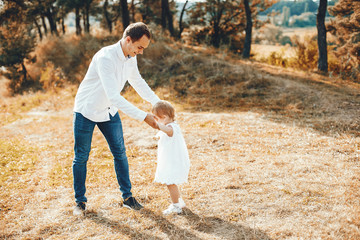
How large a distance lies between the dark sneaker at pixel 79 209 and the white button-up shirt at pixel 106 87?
111cm

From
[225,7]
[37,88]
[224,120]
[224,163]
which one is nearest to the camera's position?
[224,163]

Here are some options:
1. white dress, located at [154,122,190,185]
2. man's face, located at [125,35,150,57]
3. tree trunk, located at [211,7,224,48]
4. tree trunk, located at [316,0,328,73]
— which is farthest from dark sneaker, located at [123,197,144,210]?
tree trunk, located at [211,7,224,48]

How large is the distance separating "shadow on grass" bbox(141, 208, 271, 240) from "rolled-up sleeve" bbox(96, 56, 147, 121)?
4.24 feet

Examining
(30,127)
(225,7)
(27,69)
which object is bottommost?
(30,127)

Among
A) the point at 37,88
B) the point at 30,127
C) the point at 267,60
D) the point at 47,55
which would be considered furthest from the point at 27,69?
the point at 267,60

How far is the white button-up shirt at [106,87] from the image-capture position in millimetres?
2941

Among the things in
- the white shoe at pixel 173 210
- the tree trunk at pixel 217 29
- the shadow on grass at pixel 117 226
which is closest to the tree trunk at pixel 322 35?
the tree trunk at pixel 217 29

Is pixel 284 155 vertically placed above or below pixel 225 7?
below

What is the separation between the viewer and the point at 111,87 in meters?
2.97

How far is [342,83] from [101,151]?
26.4ft

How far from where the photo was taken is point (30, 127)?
8.10 m

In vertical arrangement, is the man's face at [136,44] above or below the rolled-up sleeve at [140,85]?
above

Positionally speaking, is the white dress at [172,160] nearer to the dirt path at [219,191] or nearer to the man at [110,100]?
the man at [110,100]

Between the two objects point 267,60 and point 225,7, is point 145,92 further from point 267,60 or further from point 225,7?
point 225,7
